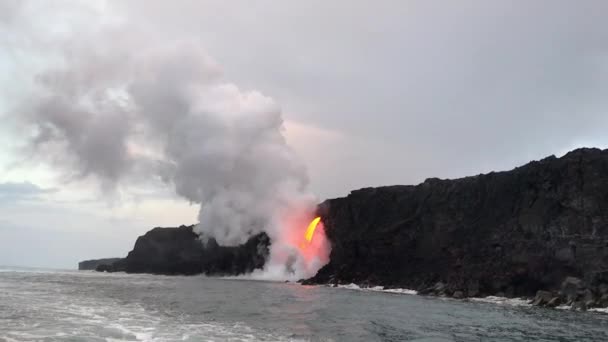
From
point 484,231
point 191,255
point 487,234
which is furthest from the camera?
point 191,255

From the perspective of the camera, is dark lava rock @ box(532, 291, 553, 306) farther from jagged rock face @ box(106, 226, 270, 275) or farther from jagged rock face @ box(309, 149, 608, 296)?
jagged rock face @ box(106, 226, 270, 275)

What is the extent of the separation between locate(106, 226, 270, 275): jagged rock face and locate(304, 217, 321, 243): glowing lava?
14396 mm

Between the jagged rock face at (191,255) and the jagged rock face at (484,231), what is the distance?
115 ft

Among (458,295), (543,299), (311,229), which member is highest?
(311,229)

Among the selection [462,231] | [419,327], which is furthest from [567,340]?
[462,231]

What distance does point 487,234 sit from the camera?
86.4m

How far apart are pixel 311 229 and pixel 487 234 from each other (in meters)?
53.6

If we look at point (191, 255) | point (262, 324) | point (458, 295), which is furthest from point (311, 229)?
point (262, 324)

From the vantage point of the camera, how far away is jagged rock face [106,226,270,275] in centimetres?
14850

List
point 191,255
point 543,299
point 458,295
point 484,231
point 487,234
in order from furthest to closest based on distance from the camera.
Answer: point 191,255 < point 484,231 < point 487,234 < point 458,295 < point 543,299

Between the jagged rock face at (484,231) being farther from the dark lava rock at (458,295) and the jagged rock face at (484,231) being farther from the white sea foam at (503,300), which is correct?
the white sea foam at (503,300)

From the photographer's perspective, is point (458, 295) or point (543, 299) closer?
point (543, 299)

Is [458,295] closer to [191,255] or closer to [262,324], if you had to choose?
[262,324]

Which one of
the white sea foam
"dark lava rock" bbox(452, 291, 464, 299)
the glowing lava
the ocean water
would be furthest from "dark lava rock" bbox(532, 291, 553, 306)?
the glowing lava
